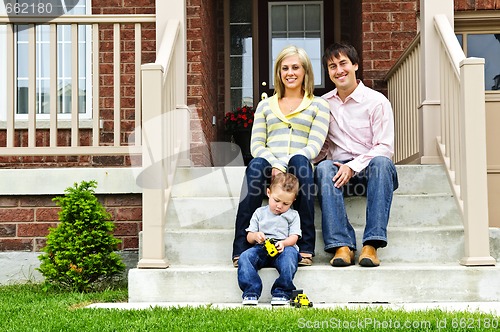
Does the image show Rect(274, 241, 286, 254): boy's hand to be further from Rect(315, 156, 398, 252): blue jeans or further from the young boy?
Rect(315, 156, 398, 252): blue jeans

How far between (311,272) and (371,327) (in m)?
0.93

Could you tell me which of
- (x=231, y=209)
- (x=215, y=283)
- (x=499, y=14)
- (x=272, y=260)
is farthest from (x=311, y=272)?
(x=499, y=14)

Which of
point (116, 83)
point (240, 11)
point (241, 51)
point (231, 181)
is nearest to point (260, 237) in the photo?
point (231, 181)

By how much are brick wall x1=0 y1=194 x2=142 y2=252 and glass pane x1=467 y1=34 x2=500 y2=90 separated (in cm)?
367

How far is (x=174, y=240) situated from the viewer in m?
4.41

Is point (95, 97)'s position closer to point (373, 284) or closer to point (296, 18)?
point (373, 284)

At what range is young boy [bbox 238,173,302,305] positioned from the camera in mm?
3816

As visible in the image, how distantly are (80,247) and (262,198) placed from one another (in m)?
1.27

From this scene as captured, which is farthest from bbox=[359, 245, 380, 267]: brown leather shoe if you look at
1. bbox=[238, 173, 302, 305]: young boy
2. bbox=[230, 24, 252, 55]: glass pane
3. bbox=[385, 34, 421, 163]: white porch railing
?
bbox=[230, 24, 252, 55]: glass pane

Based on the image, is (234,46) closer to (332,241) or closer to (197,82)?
(197,82)

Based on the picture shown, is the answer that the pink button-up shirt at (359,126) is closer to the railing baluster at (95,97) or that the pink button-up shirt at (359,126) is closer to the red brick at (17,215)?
the railing baluster at (95,97)

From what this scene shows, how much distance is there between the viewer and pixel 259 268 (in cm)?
401

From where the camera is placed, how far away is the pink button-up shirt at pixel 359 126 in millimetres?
4461

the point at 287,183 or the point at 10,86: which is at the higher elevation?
the point at 10,86
